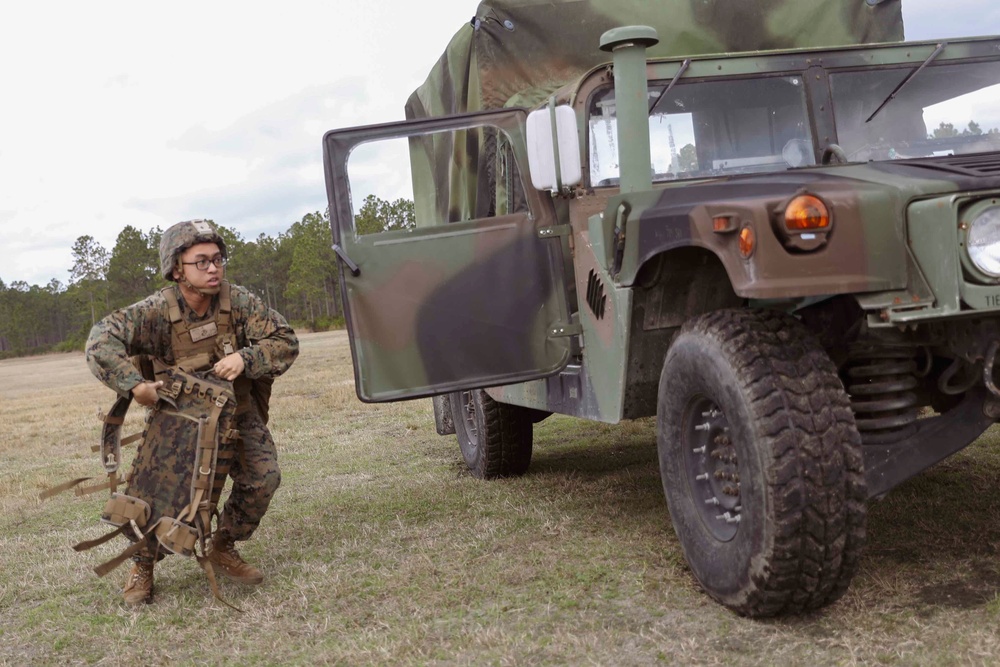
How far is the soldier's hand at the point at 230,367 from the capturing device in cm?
431

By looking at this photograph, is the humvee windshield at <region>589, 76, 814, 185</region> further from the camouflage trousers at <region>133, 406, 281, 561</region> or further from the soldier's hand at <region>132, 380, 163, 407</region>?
the soldier's hand at <region>132, 380, 163, 407</region>

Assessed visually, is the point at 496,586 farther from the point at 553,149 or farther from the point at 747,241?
the point at 747,241

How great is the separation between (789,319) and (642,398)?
3.13 ft

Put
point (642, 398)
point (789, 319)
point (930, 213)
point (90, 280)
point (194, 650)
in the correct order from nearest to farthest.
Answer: point (930, 213) → point (789, 319) → point (194, 650) → point (642, 398) → point (90, 280)

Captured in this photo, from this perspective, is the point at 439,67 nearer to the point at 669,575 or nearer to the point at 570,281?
the point at 570,281

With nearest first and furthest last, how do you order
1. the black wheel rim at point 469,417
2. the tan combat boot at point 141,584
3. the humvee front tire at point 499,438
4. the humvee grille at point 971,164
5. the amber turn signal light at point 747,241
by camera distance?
the amber turn signal light at point 747,241 < the humvee grille at point 971,164 < the tan combat boot at point 141,584 < the humvee front tire at point 499,438 < the black wheel rim at point 469,417

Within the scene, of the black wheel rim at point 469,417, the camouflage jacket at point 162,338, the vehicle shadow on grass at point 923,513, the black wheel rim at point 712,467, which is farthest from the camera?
the black wheel rim at point 469,417

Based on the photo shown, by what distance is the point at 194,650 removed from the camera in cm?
372

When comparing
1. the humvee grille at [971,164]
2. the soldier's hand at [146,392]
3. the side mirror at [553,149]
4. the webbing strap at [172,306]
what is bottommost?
the soldier's hand at [146,392]

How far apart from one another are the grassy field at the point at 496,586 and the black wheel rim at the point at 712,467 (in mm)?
304

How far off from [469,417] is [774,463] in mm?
3864

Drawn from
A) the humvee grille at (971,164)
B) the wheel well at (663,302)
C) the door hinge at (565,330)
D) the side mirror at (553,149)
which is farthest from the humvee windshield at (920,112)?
the door hinge at (565,330)

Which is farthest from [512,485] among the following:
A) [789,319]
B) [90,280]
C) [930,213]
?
[90,280]

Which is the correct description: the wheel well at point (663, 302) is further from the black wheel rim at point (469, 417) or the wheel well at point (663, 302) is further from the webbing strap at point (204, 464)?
the black wheel rim at point (469, 417)
